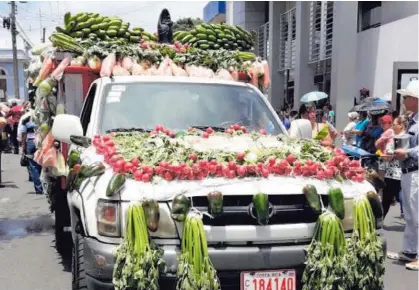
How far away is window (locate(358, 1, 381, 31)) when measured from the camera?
1864 cm

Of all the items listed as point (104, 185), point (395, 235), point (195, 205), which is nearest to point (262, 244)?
point (195, 205)

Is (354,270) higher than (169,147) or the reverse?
the reverse

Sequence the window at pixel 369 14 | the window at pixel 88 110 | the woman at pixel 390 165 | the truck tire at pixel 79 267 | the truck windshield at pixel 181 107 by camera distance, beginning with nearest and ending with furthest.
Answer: the truck tire at pixel 79 267 < the truck windshield at pixel 181 107 < the window at pixel 88 110 < the woman at pixel 390 165 < the window at pixel 369 14

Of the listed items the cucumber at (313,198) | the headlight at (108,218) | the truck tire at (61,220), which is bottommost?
the truck tire at (61,220)

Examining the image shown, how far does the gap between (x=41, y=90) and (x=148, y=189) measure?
3.17 metres

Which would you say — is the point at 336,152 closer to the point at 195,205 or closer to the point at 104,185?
the point at 195,205

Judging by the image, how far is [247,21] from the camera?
2891 cm

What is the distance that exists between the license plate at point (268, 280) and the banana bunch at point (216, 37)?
4070 millimetres

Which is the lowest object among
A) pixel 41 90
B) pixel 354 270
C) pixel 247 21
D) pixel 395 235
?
pixel 395 235

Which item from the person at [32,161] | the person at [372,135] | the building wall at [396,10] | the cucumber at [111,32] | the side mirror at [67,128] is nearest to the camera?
the side mirror at [67,128]

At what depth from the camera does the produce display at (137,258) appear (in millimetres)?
3059

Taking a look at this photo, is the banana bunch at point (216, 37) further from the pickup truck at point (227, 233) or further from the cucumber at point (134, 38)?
the pickup truck at point (227, 233)

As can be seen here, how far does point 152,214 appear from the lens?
3123 mm

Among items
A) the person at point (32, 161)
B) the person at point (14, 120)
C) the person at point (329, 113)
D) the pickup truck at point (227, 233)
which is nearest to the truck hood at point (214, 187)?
the pickup truck at point (227, 233)
